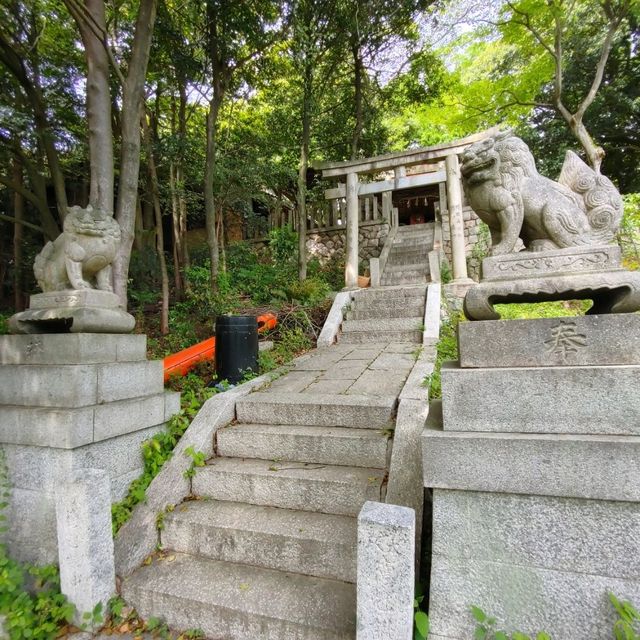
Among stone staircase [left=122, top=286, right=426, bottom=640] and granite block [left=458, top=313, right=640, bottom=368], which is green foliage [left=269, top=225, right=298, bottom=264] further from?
granite block [left=458, top=313, right=640, bottom=368]

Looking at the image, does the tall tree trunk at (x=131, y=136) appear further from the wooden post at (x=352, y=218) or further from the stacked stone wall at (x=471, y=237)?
the stacked stone wall at (x=471, y=237)

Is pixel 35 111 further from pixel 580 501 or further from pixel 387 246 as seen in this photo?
pixel 580 501

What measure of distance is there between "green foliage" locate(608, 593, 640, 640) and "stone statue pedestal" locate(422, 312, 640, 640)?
0.04 metres

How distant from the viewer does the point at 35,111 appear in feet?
22.1

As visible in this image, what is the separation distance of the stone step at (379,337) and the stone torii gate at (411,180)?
1788 millimetres

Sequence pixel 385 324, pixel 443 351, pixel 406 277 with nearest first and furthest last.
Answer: pixel 443 351 → pixel 385 324 → pixel 406 277

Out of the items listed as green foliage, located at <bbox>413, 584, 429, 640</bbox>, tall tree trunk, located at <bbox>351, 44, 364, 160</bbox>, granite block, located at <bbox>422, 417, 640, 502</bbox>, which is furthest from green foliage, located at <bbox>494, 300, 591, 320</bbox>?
tall tree trunk, located at <bbox>351, 44, 364, 160</bbox>

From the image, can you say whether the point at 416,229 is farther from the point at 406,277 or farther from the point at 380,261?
the point at 406,277

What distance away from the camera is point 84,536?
6.22 feet

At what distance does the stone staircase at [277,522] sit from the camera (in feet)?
6.17

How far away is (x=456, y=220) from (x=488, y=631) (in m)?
7.18

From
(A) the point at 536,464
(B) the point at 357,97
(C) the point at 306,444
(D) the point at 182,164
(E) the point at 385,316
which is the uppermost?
(B) the point at 357,97

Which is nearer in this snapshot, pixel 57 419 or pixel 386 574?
pixel 386 574

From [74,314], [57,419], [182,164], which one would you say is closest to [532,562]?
[57,419]
